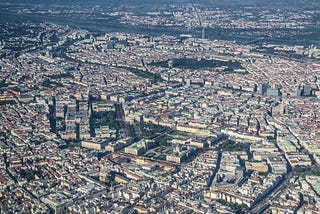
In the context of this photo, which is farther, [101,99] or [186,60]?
[186,60]

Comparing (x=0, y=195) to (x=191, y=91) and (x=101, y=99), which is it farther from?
(x=191, y=91)

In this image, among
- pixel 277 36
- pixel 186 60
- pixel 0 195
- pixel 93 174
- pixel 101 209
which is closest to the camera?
pixel 101 209

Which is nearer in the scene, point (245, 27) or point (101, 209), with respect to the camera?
point (101, 209)

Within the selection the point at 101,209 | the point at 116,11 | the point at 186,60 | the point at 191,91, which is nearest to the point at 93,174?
the point at 101,209

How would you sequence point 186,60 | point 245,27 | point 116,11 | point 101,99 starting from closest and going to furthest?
point 101,99 < point 186,60 < point 245,27 < point 116,11

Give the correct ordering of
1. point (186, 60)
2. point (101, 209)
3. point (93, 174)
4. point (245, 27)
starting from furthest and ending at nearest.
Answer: point (245, 27)
point (186, 60)
point (93, 174)
point (101, 209)

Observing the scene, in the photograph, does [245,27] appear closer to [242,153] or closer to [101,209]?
[242,153]

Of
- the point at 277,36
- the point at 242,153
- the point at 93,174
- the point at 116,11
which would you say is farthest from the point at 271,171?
the point at 116,11
